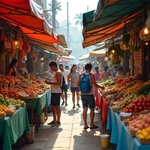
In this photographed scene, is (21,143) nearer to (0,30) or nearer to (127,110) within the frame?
(127,110)

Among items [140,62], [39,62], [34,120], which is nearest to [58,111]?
[34,120]

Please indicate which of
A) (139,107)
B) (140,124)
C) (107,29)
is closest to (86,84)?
(107,29)

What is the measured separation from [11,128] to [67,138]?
270 cm

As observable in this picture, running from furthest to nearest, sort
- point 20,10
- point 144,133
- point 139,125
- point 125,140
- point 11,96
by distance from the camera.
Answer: point 11,96 → point 20,10 → point 125,140 → point 139,125 → point 144,133

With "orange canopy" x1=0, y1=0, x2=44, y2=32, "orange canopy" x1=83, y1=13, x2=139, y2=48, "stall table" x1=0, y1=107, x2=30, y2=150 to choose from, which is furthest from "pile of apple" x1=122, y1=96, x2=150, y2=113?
"orange canopy" x1=83, y1=13, x2=139, y2=48

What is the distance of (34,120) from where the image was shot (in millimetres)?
9031

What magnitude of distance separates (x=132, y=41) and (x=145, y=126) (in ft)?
15.1

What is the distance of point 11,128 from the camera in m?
5.80

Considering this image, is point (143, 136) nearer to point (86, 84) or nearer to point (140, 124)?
point (140, 124)

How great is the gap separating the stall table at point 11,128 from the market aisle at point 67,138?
84 centimetres

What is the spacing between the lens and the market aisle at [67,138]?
7.32m

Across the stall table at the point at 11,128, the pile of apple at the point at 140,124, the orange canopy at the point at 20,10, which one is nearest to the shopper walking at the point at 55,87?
the orange canopy at the point at 20,10

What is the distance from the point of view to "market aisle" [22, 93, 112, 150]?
7317 mm

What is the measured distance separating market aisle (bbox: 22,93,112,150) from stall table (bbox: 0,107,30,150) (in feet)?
2.76
